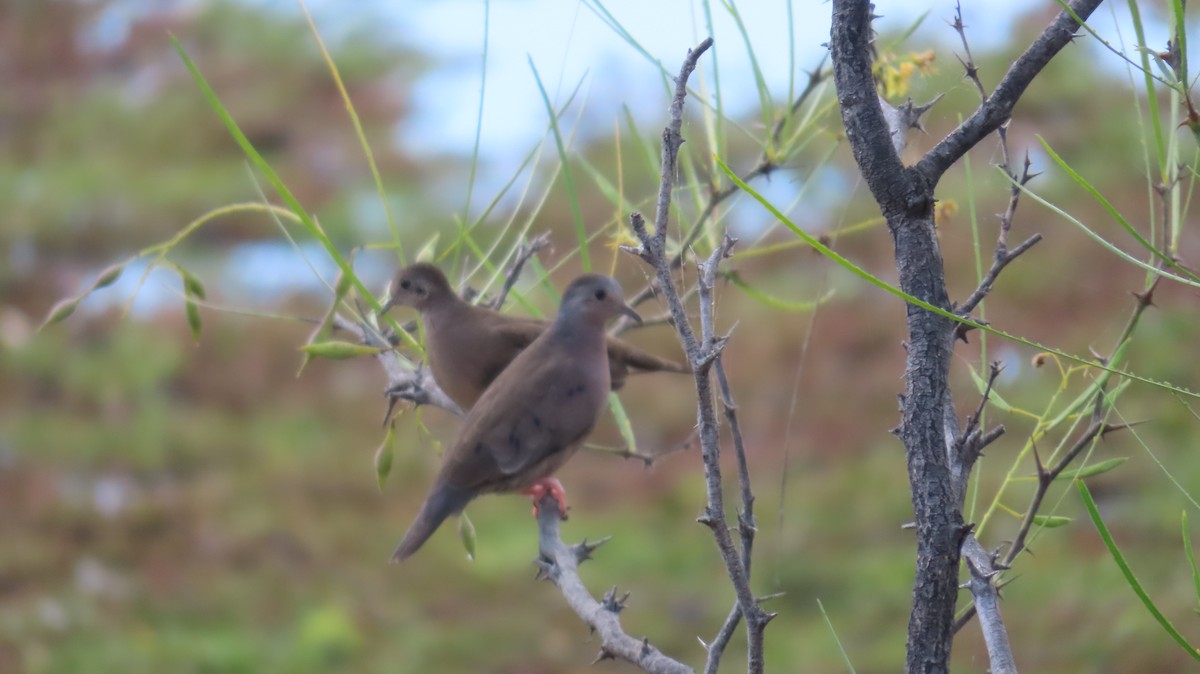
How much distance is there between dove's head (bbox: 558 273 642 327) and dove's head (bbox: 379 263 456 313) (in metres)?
0.42

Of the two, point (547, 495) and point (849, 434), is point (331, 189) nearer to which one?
point (849, 434)

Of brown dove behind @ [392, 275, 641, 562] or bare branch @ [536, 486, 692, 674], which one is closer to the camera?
bare branch @ [536, 486, 692, 674]

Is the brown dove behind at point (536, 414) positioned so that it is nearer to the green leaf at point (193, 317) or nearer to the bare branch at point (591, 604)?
the bare branch at point (591, 604)

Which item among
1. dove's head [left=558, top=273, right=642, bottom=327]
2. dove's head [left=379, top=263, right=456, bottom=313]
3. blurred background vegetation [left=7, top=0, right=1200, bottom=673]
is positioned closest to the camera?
dove's head [left=558, top=273, right=642, bottom=327]

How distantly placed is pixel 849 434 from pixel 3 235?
6367 mm

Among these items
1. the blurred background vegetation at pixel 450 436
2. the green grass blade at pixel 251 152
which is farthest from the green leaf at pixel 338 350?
the blurred background vegetation at pixel 450 436

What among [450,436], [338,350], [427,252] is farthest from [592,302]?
[450,436]

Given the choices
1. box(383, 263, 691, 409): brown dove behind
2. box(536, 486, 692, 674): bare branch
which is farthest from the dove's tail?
box(383, 263, 691, 409): brown dove behind

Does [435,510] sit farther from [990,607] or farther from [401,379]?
[990,607]

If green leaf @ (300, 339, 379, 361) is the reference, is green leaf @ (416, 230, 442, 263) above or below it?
above

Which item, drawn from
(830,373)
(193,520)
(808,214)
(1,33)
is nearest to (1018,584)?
(830,373)

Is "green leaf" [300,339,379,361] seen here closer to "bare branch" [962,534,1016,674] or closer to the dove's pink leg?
the dove's pink leg

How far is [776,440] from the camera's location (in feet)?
24.7

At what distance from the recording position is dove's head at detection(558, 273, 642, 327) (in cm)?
288
